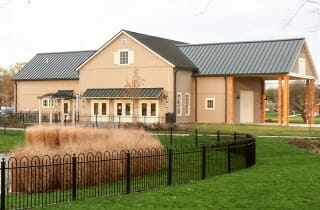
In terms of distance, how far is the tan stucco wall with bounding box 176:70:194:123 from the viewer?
45.4 m

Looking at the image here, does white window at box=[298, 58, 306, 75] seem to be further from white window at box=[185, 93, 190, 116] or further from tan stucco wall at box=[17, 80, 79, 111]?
tan stucco wall at box=[17, 80, 79, 111]

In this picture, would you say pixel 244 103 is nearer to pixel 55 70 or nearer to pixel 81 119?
pixel 81 119

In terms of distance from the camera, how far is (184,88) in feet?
151

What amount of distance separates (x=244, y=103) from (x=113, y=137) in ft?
110

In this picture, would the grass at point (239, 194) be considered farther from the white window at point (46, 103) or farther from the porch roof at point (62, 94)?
the white window at point (46, 103)

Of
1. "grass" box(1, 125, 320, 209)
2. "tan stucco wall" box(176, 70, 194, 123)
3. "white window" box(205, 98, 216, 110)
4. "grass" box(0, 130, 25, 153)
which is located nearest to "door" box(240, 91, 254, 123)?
"white window" box(205, 98, 216, 110)

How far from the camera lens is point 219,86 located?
151 ft

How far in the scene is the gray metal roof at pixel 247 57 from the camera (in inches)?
1743

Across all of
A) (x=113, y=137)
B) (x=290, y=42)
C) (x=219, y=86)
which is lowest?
(x=113, y=137)

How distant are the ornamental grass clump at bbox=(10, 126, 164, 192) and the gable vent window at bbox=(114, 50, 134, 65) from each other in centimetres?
2797

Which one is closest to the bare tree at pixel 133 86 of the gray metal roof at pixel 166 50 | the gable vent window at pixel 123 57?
the gable vent window at pixel 123 57

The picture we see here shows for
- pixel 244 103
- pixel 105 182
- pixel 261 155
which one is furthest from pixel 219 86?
pixel 105 182

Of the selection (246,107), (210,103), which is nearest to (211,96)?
(210,103)

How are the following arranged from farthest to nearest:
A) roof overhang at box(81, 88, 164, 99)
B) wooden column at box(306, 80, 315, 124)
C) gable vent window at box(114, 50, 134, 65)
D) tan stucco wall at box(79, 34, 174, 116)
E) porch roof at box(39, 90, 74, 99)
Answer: porch roof at box(39, 90, 74, 99) < wooden column at box(306, 80, 315, 124) < gable vent window at box(114, 50, 134, 65) < tan stucco wall at box(79, 34, 174, 116) < roof overhang at box(81, 88, 164, 99)
